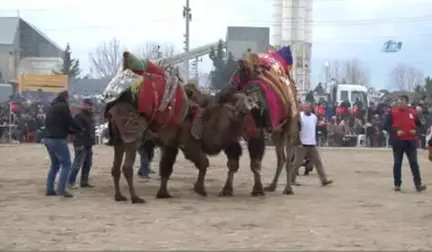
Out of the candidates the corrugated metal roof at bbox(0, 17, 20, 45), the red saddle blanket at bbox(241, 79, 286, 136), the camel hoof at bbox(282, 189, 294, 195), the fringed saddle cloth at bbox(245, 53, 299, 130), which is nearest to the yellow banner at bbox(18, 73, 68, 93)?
the corrugated metal roof at bbox(0, 17, 20, 45)

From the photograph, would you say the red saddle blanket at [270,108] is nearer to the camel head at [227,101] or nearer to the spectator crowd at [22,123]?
the camel head at [227,101]

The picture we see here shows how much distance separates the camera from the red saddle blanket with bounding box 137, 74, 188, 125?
45.6 ft

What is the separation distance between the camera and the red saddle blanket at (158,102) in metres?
13.9

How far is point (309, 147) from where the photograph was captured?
17.9 meters

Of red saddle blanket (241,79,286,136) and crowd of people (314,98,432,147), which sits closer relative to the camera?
red saddle blanket (241,79,286,136)

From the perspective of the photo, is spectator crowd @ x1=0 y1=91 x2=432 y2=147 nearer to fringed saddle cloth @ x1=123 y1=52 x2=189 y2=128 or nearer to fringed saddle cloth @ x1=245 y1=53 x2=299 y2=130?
fringed saddle cloth @ x1=245 y1=53 x2=299 y2=130

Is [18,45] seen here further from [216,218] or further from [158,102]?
[216,218]

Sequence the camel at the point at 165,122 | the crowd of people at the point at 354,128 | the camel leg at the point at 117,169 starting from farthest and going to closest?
1. the crowd of people at the point at 354,128
2. the camel leg at the point at 117,169
3. the camel at the point at 165,122

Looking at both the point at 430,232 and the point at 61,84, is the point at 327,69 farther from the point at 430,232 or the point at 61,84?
the point at 430,232

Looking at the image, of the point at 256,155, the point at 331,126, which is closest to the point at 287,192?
the point at 256,155

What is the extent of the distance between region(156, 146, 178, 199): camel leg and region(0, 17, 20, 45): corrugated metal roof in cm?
6279

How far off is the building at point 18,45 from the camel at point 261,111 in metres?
58.8

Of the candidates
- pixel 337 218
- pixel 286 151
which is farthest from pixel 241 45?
pixel 337 218

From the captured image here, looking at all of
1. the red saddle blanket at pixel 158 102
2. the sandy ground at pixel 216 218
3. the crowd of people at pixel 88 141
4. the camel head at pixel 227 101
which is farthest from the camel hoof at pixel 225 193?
the crowd of people at pixel 88 141
